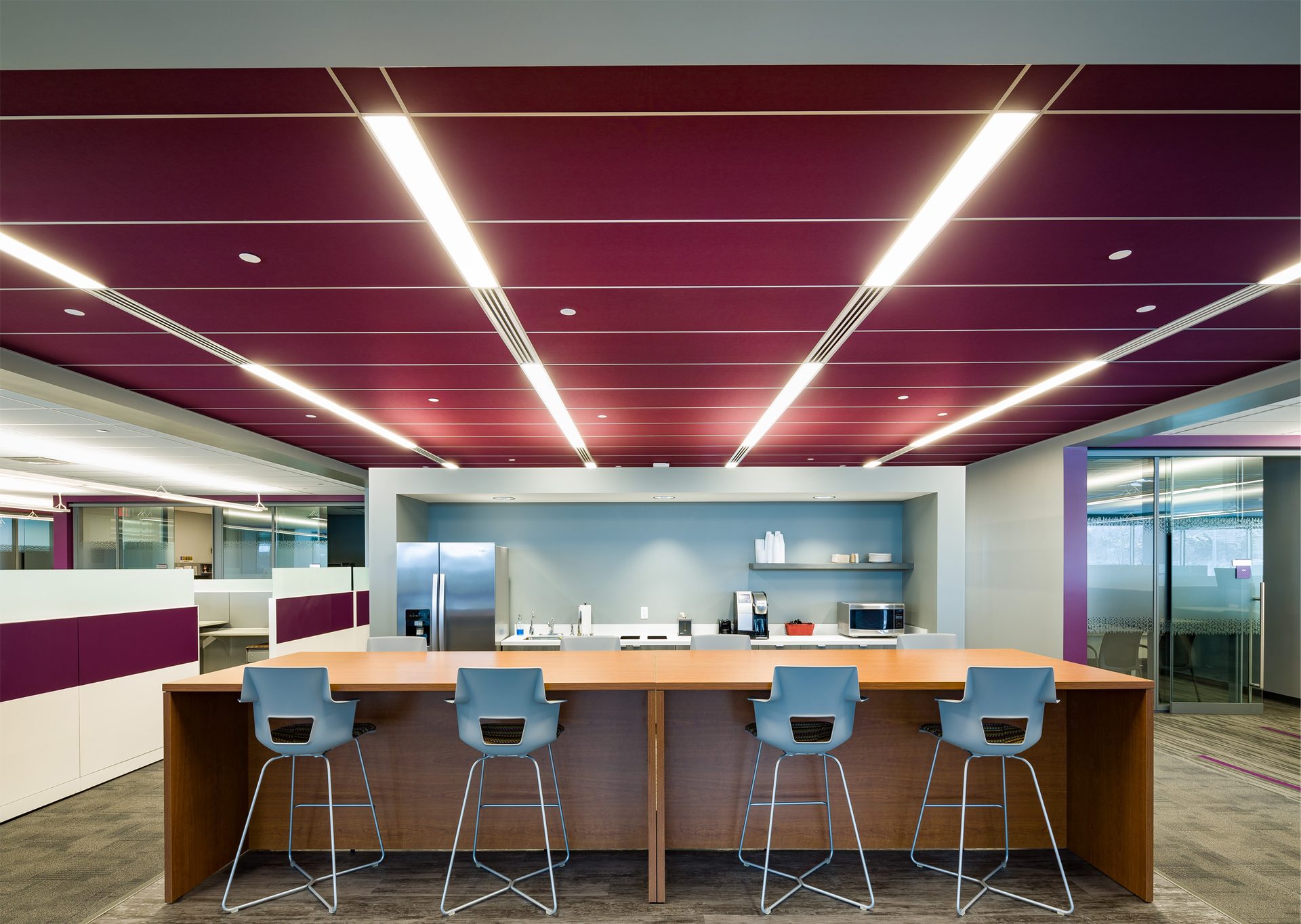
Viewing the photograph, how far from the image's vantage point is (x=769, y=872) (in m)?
3.57

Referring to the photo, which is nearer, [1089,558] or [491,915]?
[491,915]

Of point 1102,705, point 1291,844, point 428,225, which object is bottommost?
point 1291,844

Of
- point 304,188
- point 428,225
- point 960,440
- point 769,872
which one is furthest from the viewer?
point 960,440

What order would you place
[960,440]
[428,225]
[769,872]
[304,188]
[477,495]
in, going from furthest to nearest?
[477,495] → [960,440] → [769,872] → [428,225] → [304,188]

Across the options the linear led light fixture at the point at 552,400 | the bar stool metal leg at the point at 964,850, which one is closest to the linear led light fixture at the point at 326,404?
the linear led light fixture at the point at 552,400

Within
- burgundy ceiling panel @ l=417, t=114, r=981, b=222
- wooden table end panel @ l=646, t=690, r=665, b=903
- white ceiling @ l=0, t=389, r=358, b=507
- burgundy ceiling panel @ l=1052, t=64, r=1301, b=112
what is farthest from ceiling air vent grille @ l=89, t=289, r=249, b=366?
burgundy ceiling panel @ l=1052, t=64, r=1301, b=112

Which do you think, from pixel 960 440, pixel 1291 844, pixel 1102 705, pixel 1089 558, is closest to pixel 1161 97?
pixel 1102 705

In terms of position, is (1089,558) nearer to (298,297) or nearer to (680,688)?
(680,688)

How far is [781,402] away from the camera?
5098 mm

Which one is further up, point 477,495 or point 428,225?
point 428,225

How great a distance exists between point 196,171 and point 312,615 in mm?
7147

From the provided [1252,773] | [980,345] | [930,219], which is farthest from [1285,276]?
[1252,773]

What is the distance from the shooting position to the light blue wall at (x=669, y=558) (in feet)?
28.2

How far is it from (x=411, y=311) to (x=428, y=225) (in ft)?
3.03
